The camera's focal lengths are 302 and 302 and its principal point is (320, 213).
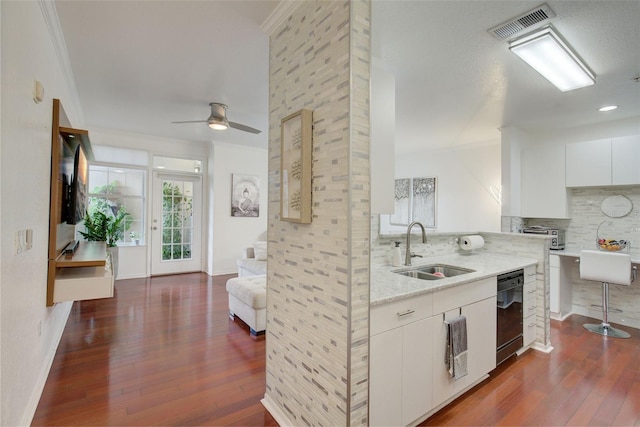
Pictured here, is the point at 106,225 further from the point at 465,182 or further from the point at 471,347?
the point at 465,182

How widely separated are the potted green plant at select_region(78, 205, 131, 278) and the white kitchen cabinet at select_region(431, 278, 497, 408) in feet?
13.1

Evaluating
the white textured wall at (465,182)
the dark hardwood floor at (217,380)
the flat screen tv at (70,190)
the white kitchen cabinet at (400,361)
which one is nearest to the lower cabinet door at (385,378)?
the white kitchen cabinet at (400,361)

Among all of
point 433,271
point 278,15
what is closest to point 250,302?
point 433,271

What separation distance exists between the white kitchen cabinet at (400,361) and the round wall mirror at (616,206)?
143 inches

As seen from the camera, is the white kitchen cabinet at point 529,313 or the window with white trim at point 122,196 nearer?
the white kitchen cabinet at point 529,313

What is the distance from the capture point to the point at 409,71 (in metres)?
2.72

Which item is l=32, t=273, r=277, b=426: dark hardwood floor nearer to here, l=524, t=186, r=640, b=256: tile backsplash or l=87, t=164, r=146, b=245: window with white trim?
l=87, t=164, r=146, b=245: window with white trim

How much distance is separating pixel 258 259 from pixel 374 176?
133 inches

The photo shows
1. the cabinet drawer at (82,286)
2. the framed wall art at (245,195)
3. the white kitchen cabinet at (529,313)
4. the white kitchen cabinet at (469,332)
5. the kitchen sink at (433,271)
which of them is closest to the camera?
the white kitchen cabinet at (469,332)

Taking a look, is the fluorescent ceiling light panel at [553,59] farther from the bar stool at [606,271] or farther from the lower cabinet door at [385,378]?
the lower cabinet door at [385,378]

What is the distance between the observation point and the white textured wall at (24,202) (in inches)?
54.6

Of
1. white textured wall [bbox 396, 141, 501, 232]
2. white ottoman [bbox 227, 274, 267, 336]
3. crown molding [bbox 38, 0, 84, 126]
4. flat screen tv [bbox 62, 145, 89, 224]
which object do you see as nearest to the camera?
crown molding [bbox 38, 0, 84, 126]

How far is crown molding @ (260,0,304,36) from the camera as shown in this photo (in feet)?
6.04

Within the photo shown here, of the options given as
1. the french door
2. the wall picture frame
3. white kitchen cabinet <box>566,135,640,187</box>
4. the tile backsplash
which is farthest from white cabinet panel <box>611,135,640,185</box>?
the french door
